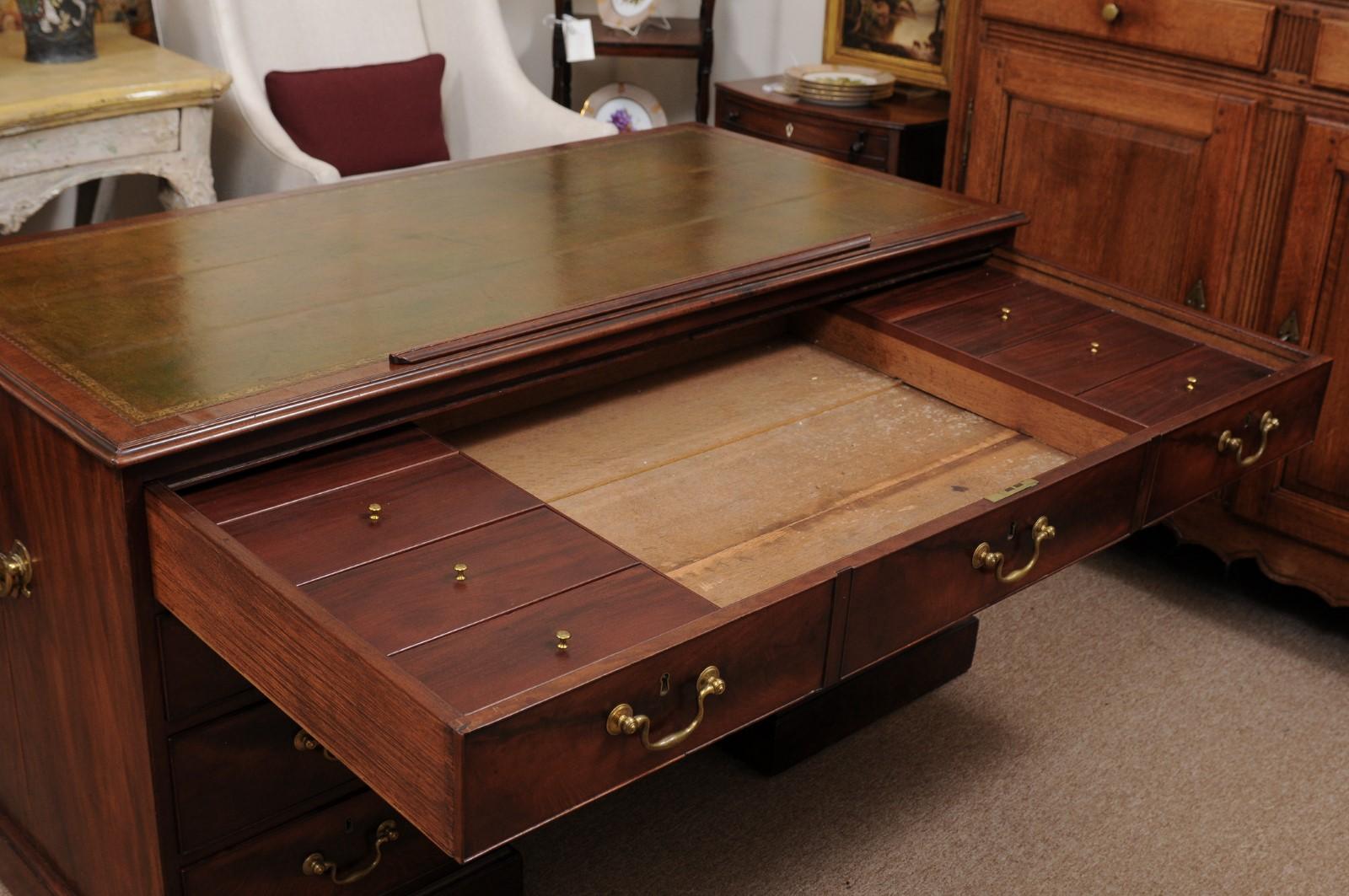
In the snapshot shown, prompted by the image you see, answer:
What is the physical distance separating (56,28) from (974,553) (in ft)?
6.78

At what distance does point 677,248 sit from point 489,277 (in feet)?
0.84

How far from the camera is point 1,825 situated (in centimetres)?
180

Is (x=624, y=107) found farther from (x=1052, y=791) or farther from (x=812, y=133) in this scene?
(x=1052, y=791)

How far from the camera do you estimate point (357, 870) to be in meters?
1.62

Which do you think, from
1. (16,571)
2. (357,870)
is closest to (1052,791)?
(357,870)

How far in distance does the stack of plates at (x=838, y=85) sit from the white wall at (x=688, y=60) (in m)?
0.43

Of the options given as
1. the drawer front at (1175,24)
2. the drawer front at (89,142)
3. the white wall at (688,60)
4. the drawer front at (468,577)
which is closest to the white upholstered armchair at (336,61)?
the drawer front at (89,142)

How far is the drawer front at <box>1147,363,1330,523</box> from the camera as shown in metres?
1.54

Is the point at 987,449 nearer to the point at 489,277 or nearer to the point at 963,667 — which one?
the point at 489,277

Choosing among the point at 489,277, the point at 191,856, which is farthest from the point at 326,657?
the point at 489,277

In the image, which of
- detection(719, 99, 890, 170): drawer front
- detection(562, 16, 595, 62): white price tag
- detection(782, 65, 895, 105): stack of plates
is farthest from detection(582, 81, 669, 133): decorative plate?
detection(782, 65, 895, 105): stack of plates

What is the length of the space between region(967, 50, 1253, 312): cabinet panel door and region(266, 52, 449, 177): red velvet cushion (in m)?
1.13

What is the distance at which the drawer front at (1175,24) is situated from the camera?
2291 millimetres

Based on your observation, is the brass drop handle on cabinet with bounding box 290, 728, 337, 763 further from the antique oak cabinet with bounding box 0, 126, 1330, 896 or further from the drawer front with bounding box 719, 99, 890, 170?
the drawer front with bounding box 719, 99, 890, 170
